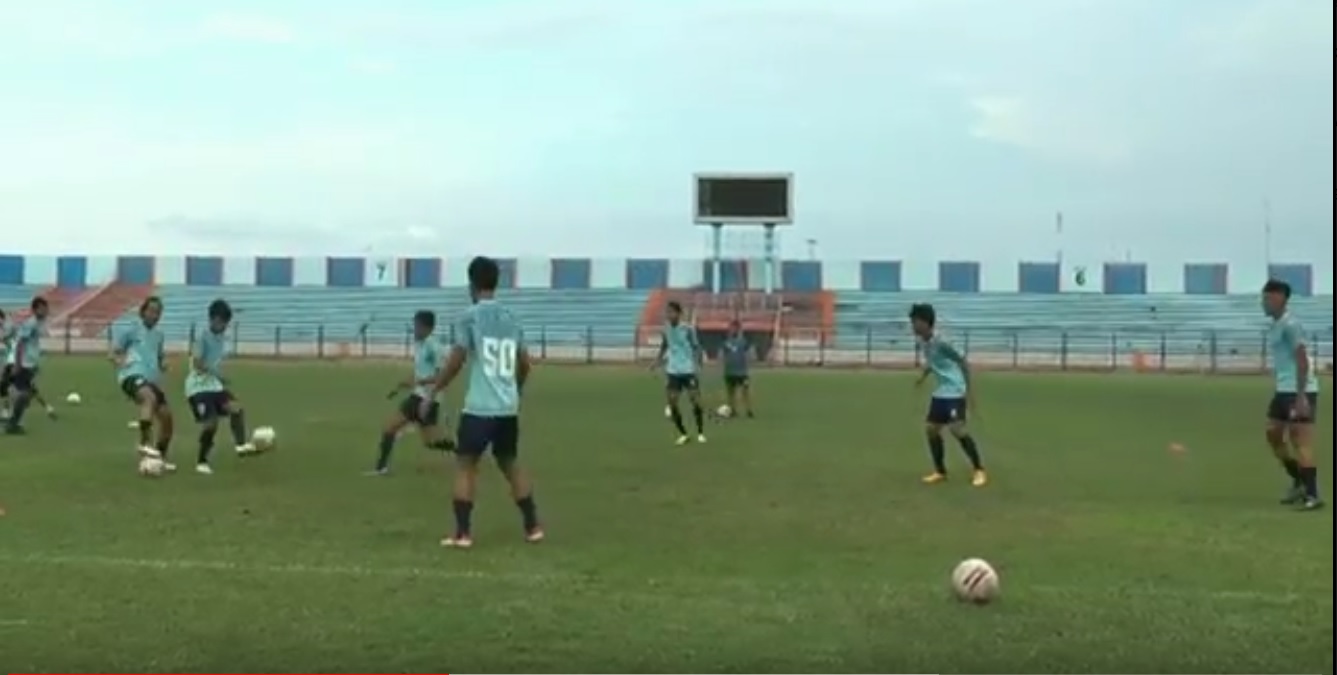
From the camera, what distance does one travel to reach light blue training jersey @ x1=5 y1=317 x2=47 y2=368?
65.8ft

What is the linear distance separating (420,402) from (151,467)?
2.74 meters

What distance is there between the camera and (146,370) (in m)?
15.2

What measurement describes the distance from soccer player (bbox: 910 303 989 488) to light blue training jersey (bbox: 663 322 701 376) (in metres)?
6.17

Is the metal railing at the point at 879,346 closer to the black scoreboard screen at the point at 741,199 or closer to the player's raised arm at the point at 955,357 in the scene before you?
the black scoreboard screen at the point at 741,199

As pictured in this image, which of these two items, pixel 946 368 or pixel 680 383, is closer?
pixel 946 368

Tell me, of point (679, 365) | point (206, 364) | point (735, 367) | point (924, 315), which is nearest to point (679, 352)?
point (679, 365)

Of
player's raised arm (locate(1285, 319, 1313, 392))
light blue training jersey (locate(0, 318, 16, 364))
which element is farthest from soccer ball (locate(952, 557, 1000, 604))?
light blue training jersey (locate(0, 318, 16, 364))

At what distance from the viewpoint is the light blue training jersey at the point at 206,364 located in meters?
15.3

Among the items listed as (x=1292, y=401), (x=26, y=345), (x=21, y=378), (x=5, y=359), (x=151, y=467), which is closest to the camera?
(x=1292, y=401)

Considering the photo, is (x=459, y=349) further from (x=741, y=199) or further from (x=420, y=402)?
(x=741, y=199)

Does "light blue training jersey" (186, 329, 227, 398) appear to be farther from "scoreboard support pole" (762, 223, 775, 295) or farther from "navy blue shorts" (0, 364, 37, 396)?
"scoreboard support pole" (762, 223, 775, 295)

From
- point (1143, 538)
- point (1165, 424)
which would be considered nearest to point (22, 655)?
point (1143, 538)

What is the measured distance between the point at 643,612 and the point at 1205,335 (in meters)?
60.2

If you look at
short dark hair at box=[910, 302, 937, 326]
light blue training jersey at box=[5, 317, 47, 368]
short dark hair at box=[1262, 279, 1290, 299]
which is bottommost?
light blue training jersey at box=[5, 317, 47, 368]
